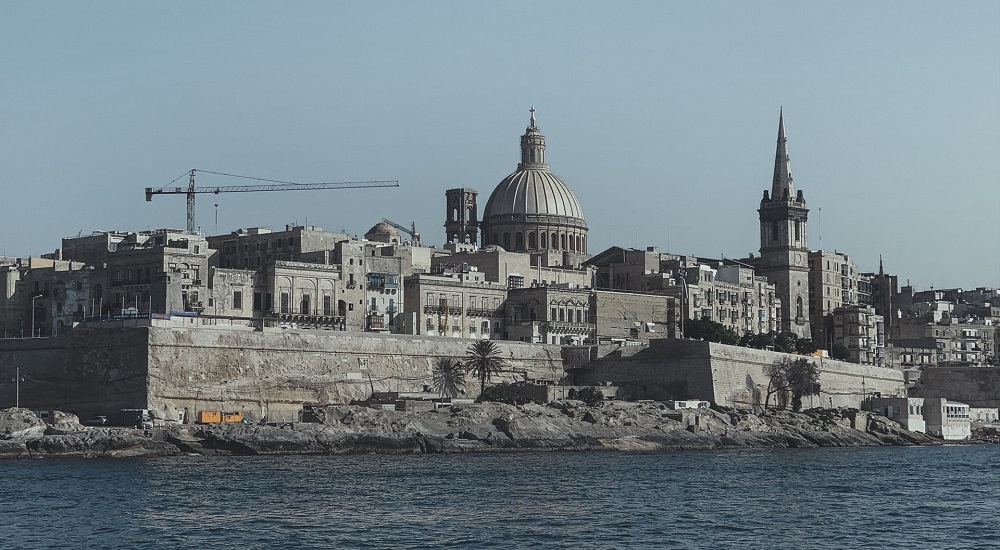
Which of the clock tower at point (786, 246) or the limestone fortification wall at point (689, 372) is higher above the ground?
the clock tower at point (786, 246)

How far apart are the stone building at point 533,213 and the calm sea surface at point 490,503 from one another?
161 feet

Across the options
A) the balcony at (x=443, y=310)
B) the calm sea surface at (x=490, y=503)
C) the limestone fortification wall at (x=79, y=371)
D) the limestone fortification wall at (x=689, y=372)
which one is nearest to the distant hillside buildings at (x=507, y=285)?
the balcony at (x=443, y=310)

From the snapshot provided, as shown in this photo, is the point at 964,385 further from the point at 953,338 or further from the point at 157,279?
the point at 157,279

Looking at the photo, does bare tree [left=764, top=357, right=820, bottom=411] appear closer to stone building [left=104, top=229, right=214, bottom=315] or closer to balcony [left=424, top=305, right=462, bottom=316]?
balcony [left=424, top=305, right=462, bottom=316]

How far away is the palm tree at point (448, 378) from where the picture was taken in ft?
253

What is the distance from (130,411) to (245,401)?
6.08 meters

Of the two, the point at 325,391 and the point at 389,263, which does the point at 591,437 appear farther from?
the point at 389,263

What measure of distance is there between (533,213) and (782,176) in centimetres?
1791

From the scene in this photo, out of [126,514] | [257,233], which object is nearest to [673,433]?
[257,233]

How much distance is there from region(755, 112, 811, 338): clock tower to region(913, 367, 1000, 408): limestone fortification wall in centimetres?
1017

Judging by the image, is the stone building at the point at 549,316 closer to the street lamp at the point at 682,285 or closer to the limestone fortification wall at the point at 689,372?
the street lamp at the point at 682,285

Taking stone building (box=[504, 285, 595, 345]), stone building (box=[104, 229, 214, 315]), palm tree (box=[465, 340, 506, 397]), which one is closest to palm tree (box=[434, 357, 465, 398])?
palm tree (box=[465, 340, 506, 397])

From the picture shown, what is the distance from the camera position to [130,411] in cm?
6519

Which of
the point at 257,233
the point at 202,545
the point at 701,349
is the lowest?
the point at 202,545
